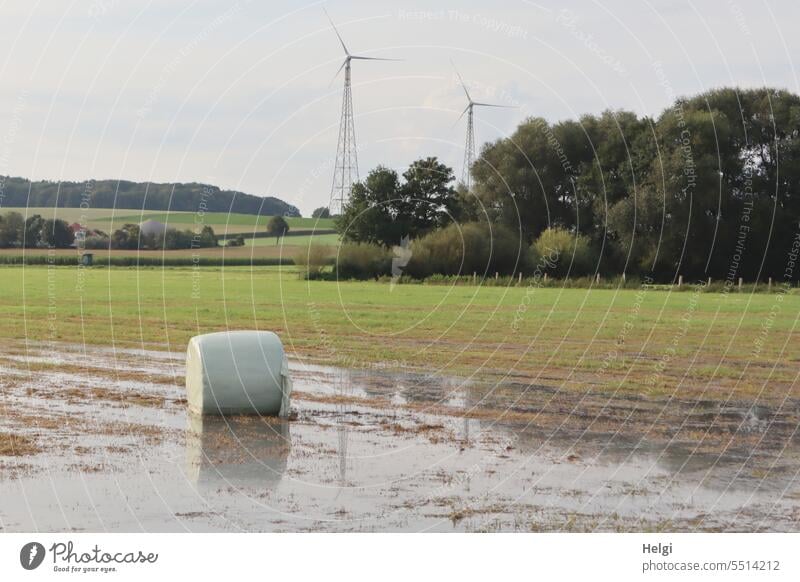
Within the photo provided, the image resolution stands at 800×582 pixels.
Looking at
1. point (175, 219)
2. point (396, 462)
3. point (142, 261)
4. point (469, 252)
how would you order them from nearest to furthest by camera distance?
point (396, 462), point (469, 252), point (142, 261), point (175, 219)

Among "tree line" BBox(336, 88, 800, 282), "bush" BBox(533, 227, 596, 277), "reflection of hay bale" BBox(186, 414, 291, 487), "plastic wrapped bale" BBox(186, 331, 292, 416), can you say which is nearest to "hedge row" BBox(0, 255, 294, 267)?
"tree line" BBox(336, 88, 800, 282)

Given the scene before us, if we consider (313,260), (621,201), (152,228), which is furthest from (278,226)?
(621,201)

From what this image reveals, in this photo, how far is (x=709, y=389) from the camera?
26.2m

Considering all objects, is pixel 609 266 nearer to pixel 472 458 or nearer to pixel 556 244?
pixel 556 244

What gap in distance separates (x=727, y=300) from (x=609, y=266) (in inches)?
660

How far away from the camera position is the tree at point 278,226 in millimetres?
78375

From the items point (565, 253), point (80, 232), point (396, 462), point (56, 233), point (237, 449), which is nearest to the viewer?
point (396, 462)

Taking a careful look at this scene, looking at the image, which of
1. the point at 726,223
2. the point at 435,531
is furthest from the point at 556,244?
the point at 435,531

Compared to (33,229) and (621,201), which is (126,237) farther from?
(621,201)

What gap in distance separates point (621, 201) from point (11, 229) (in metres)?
43.2

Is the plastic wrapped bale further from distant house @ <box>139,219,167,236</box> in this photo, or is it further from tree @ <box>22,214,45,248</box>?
distant house @ <box>139,219,167,236</box>

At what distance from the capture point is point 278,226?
78.6m
